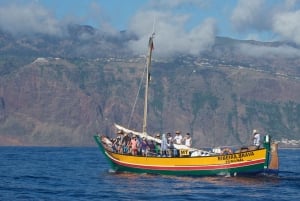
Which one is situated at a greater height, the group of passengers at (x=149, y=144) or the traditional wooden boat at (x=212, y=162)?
the group of passengers at (x=149, y=144)

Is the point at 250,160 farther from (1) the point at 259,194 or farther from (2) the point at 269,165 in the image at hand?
(1) the point at 259,194

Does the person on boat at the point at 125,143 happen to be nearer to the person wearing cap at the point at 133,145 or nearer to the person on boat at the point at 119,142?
the person on boat at the point at 119,142

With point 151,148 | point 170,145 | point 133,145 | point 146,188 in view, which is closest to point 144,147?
point 151,148

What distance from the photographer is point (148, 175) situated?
271 feet

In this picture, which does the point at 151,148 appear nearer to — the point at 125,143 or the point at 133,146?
the point at 133,146

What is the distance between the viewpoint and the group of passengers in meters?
80.8

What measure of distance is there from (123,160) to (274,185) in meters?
19.8

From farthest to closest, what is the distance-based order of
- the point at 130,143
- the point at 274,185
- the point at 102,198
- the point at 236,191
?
the point at 130,143, the point at 274,185, the point at 236,191, the point at 102,198

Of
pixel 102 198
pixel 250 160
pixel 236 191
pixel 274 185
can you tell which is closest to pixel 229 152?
pixel 250 160

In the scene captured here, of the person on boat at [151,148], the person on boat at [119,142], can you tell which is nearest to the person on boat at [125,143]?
the person on boat at [119,142]

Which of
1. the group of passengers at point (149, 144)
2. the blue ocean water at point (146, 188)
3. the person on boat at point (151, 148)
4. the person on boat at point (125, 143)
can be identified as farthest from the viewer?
the person on boat at point (125, 143)

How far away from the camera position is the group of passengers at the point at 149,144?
80750 mm

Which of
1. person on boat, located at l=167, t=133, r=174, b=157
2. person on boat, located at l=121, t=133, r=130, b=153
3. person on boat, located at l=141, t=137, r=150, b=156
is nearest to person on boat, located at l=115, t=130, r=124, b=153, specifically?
person on boat, located at l=121, t=133, r=130, b=153

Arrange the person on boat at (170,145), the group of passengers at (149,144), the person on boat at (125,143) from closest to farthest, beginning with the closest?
the person on boat at (170,145) → the group of passengers at (149,144) → the person on boat at (125,143)
